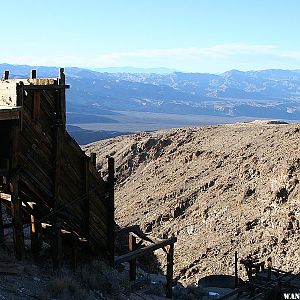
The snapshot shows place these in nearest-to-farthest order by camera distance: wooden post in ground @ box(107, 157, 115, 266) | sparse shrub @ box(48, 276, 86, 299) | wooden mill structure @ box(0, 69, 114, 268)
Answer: sparse shrub @ box(48, 276, 86, 299) → wooden mill structure @ box(0, 69, 114, 268) → wooden post in ground @ box(107, 157, 115, 266)

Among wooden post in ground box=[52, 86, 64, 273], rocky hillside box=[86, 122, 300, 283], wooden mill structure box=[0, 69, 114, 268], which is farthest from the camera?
rocky hillside box=[86, 122, 300, 283]

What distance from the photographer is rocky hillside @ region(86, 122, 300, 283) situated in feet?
88.1

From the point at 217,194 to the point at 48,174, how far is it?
22.2m

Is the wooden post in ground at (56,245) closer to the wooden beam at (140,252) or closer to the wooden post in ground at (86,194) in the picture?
the wooden post in ground at (86,194)

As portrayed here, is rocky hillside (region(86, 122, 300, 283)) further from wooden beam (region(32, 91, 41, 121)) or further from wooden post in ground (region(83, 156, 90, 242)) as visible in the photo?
wooden beam (region(32, 91, 41, 121))

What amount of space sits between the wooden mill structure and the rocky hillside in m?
13.8

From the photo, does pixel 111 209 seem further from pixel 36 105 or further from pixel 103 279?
pixel 36 105

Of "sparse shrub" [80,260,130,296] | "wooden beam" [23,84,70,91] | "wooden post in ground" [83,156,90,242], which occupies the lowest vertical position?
"sparse shrub" [80,260,130,296]

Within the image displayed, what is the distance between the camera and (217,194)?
1276 inches

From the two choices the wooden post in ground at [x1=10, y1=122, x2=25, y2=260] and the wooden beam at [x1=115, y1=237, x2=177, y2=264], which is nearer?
the wooden post in ground at [x1=10, y1=122, x2=25, y2=260]

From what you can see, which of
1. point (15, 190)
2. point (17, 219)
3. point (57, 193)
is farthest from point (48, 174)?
point (17, 219)

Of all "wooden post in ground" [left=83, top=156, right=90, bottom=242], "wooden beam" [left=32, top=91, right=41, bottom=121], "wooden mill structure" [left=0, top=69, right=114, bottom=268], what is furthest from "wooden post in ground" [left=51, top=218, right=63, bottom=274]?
"wooden beam" [left=32, top=91, right=41, bottom=121]

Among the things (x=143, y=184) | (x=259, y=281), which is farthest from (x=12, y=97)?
(x=143, y=184)

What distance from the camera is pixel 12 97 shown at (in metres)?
10.2
